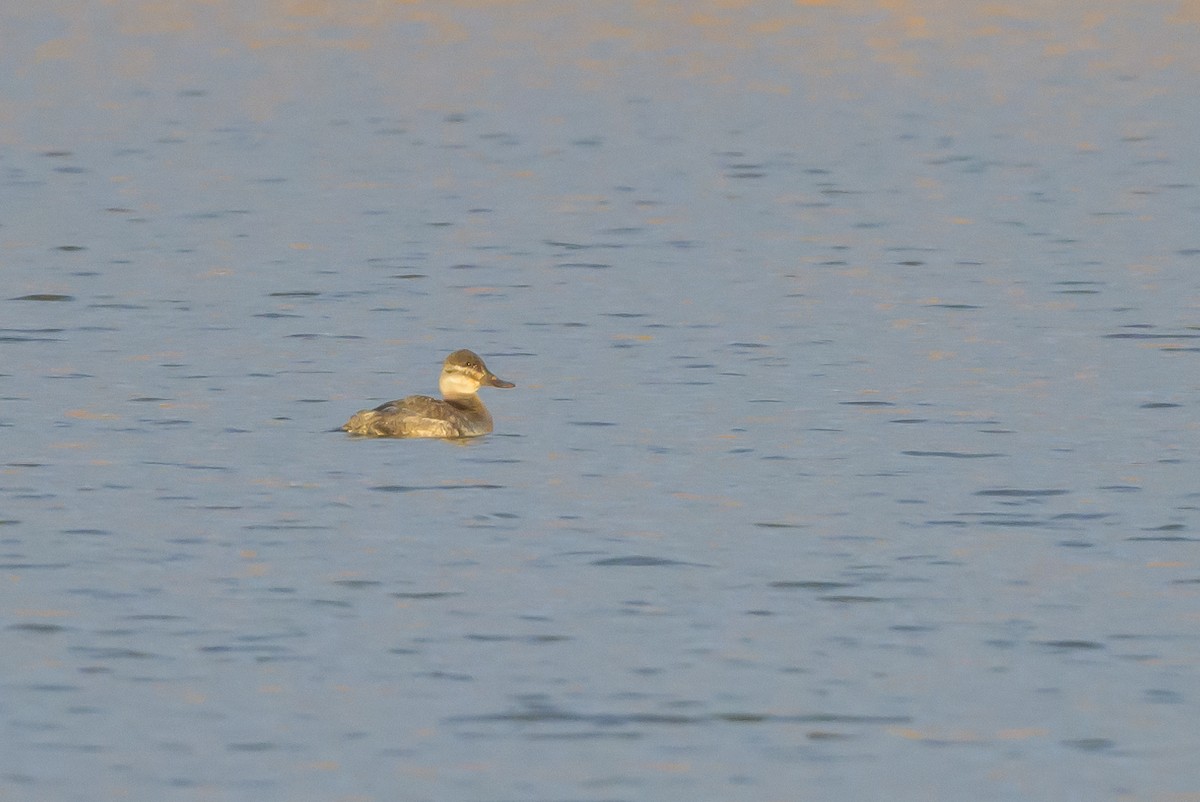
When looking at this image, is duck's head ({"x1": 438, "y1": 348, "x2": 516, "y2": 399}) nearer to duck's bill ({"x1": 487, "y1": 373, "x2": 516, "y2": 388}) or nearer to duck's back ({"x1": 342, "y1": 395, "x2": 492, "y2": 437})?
duck's bill ({"x1": 487, "y1": 373, "x2": 516, "y2": 388})

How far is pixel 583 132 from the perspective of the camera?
29.4 meters

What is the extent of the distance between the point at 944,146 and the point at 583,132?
4.68 metres

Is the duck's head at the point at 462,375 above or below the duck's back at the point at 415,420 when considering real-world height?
above

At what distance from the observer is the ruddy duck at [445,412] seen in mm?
14445

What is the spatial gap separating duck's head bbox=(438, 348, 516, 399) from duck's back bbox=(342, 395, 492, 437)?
0.37 m

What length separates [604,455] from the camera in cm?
1385

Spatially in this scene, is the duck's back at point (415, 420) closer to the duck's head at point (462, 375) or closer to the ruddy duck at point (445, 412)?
the ruddy duck at point (445, 412)

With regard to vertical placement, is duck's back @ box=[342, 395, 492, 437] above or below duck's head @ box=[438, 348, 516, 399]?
below

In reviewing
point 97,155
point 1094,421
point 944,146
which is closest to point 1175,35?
point 944,146

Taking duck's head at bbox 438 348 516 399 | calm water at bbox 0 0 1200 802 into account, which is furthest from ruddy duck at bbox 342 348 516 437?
calm water at bbox 0 0 1200 802

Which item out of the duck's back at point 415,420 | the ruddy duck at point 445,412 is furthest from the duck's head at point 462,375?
the duck's back at point 415,420

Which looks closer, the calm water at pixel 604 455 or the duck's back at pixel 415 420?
the calm water at pixel 604 455

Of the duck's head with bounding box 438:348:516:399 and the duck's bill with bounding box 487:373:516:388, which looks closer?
the duck's head with bounding box 438:348:516:399

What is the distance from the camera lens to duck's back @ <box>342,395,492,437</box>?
47.3 ft
